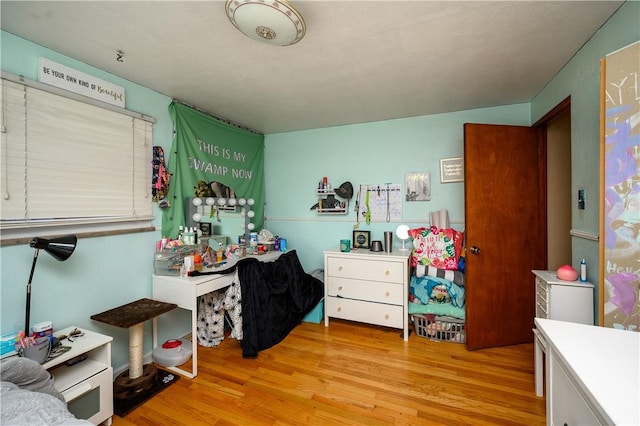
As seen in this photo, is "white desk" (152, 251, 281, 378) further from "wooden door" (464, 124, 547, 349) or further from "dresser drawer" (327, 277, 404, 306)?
"wooden door" (464, 124, 547, 349)

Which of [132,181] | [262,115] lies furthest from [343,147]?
[132,181]

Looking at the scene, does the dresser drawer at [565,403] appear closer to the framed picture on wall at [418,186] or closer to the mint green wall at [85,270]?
the framed picture on wall at [418,186]

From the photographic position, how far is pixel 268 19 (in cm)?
136

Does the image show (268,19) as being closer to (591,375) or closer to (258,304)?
(591,375)

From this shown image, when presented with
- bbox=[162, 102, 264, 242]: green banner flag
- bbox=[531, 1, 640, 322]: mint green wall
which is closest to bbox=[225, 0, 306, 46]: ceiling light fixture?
bbox=[162, 102, 264, 242]: green banner flag

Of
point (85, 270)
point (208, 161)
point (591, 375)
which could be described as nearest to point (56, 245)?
point (85, 270)

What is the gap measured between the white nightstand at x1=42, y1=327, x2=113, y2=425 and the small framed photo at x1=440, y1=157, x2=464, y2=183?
3.26 metres

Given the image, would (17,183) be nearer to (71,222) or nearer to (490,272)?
(71,222)

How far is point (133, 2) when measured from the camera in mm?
1386

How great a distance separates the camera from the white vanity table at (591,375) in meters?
0.69

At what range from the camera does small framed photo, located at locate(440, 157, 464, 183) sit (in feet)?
9.89

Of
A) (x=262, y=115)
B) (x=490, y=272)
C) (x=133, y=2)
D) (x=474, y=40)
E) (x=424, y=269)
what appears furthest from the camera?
(x=262, y=115)

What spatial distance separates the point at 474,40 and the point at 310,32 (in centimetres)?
103

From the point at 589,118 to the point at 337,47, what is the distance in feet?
5.49
